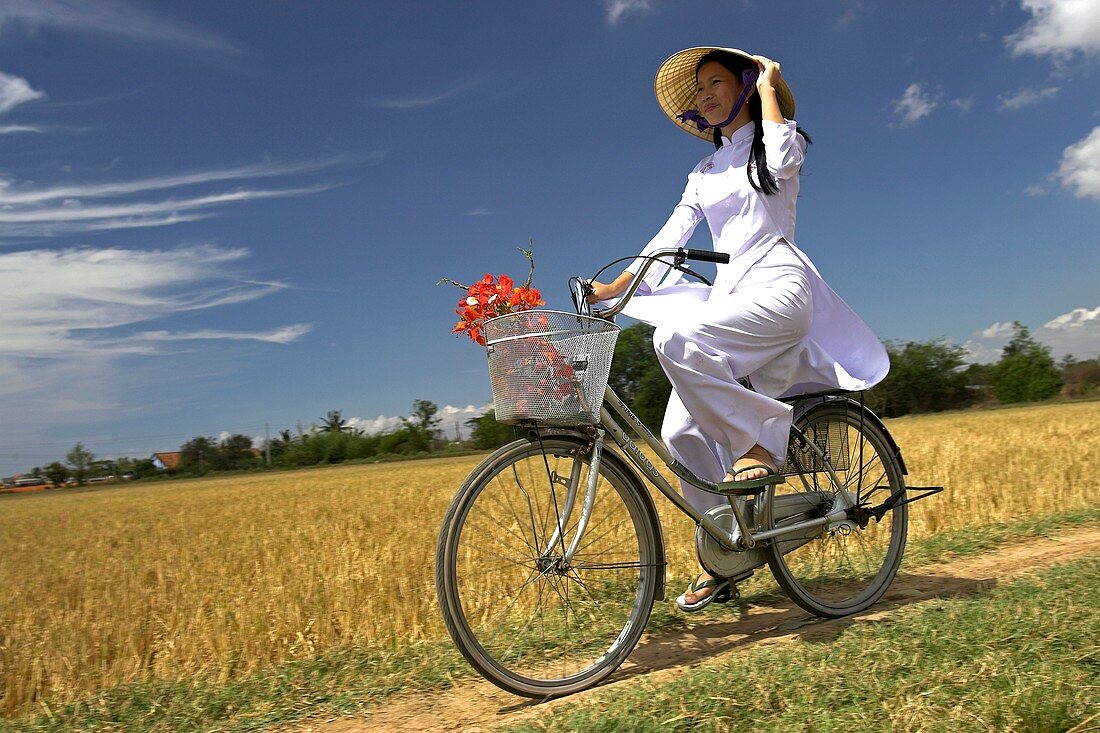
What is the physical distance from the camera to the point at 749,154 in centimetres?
360

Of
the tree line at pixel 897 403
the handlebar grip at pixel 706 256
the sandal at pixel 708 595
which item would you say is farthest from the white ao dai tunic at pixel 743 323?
the tree line at pixel 897 403

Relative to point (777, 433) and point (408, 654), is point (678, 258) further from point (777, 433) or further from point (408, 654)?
point (408, 654)

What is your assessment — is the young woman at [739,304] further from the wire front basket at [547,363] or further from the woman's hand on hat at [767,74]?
the wire front basket at [547,363]

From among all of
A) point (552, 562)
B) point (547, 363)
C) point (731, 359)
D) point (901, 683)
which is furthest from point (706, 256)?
point (901, 683)

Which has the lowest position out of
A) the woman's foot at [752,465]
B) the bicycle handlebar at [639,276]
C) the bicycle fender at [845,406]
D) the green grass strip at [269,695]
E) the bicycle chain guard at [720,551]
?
the green grass strip at [269,695]

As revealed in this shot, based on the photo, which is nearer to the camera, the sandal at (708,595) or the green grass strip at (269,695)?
the green grass strip at (269,695)

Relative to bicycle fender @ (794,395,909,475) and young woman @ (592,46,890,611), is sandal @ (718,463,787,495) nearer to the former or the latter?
young woman @ (592,46,890,611)

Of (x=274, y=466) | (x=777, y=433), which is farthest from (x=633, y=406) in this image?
(x=274, y=466)

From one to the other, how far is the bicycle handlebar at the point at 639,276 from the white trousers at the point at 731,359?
192 mm

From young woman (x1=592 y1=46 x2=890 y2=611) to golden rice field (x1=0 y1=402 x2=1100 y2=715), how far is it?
166 centimetres

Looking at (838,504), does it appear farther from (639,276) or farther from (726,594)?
(639,276)

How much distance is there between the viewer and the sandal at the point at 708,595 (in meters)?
3.73

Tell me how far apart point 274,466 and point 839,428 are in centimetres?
7066

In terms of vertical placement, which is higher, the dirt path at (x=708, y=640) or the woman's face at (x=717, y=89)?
the woman's face at (x=717, y=89)
